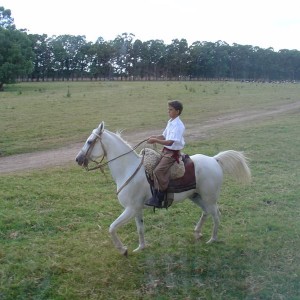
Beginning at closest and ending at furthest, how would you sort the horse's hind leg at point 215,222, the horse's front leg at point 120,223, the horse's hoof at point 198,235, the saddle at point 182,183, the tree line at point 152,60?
1. the horse's front leg at point 120,223
2. the saddle at point 182,183
3. the horse's hind leg at point 215,222
4. the horse's hoof at point 198,235
5. the tree line at point 152,60

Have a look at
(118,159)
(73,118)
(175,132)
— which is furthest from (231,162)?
(73,118)

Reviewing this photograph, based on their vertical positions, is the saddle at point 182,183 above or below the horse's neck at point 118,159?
below

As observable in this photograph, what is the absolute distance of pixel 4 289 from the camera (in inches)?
192

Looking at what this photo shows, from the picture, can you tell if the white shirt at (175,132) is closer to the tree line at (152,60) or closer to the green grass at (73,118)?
the green grass at (73,118)

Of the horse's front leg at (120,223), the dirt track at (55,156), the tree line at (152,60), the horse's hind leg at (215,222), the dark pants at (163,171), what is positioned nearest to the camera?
the horse's front leg at (120,223)

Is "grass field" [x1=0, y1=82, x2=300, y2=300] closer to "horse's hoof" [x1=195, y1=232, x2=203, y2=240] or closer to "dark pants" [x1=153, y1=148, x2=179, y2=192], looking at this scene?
"horse's hoof" [x1=195, y1=232, x2=203, y2=240]

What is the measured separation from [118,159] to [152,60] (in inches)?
3813

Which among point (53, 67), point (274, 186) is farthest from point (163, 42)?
point (274, 186)

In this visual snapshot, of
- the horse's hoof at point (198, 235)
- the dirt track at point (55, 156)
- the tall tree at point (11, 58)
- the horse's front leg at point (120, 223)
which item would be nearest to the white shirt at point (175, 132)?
the horse's front leg at point (120, 223)

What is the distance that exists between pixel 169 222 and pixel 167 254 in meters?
1.28

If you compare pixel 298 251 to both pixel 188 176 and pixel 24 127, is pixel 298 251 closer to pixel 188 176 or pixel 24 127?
pixel 188 176

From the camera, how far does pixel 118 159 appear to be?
5914 millimetres

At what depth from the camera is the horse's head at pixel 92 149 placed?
5.80 meters

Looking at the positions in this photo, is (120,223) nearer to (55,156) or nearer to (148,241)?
(148,241)
